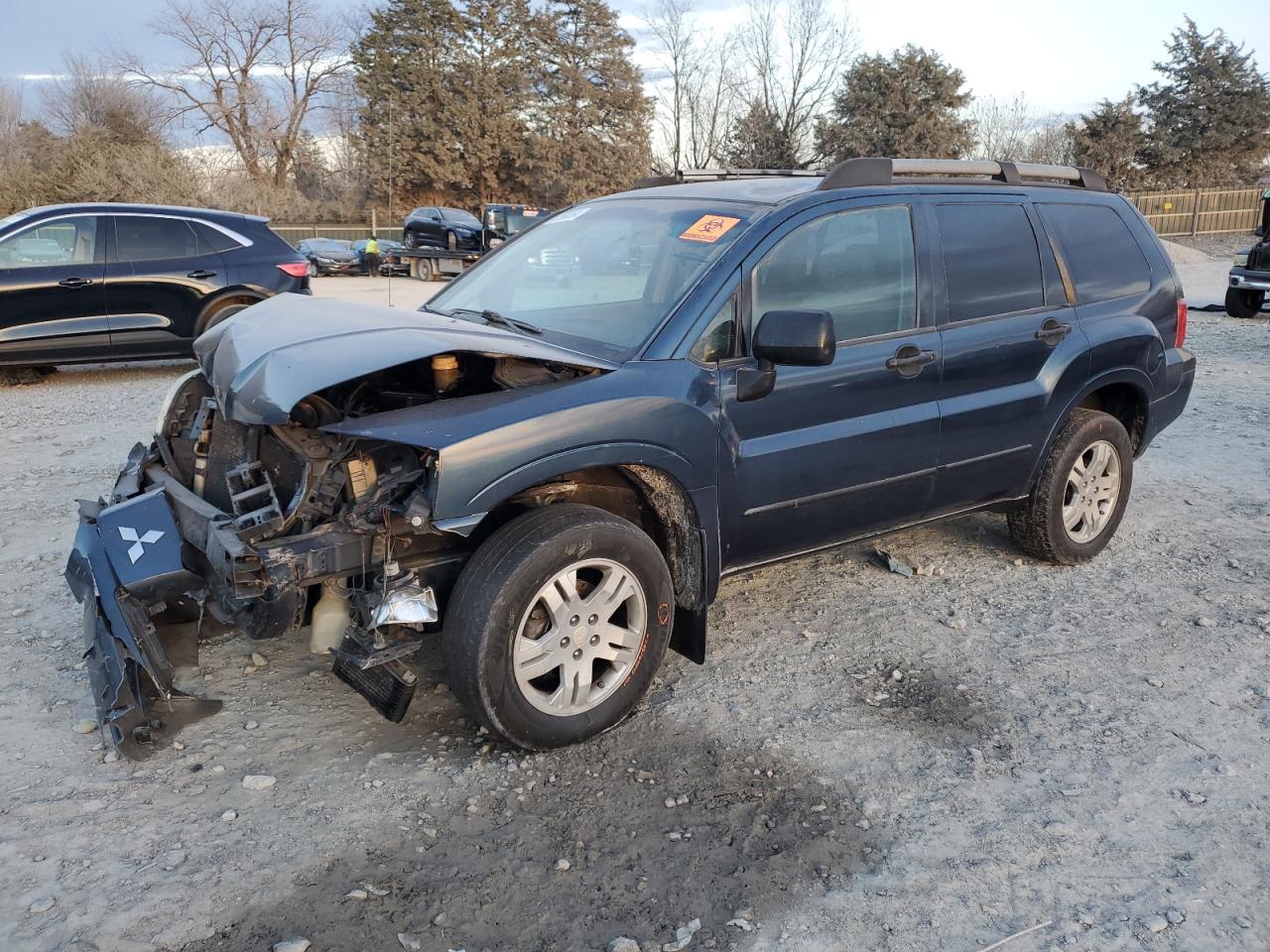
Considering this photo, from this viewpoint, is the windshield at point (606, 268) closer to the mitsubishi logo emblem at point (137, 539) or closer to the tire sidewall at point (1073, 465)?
the mitsubishi logo emblem at point (137, 539)

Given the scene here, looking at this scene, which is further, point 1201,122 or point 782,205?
point 1201,122

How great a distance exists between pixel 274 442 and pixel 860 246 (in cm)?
238

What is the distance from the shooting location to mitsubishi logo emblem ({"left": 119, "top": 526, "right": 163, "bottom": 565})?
3.39m

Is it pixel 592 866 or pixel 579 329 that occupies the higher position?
pixel 579 329

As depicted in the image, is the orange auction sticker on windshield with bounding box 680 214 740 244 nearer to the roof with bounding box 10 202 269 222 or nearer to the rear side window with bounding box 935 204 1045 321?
the rear side window with bounding box 935 204 1045 321

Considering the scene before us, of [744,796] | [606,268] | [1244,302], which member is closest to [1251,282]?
[1244,302]

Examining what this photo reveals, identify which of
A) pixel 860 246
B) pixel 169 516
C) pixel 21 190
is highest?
pixel 21 190

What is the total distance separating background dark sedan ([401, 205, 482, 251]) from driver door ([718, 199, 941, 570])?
66.8 ft

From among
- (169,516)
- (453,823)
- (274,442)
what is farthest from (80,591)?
(453,823)

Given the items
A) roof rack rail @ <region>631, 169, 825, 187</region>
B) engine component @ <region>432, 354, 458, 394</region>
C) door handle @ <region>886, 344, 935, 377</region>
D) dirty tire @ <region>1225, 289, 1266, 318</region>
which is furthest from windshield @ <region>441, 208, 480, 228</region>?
engine component @ <region>432, 354, 458, 394</region>

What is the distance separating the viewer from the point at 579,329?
3809 mm

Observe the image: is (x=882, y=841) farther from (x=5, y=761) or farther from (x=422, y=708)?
(x=5, y=761)

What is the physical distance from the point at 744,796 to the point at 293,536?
1634 mm

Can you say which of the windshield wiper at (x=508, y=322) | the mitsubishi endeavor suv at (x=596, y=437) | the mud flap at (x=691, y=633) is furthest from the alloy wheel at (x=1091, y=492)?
the windshield wiper at (x=508, y=322)
